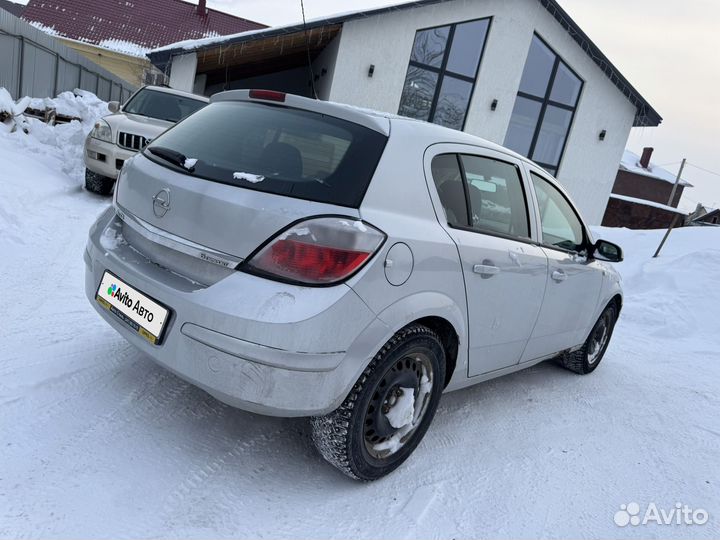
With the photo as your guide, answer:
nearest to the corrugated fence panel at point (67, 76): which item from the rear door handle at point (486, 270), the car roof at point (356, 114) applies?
the car roof at point (356, 114)

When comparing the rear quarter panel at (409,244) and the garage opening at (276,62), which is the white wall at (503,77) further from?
the rear quarter panel at (409,244)

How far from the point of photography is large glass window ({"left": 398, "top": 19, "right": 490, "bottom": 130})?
14984mm

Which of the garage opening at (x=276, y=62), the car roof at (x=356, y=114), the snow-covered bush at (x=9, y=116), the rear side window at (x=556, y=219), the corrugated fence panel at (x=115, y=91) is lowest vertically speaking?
the snow-covered bush at (x=9, y=116)

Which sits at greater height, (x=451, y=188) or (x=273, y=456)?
(x=451, y=188)

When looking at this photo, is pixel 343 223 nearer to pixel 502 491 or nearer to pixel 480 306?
pixel 480 306

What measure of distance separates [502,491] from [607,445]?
109 centimetres

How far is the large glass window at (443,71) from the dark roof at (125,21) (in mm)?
19592

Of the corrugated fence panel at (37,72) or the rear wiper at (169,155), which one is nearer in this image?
the rear wiper at (169,155)

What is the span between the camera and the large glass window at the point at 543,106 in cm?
1612

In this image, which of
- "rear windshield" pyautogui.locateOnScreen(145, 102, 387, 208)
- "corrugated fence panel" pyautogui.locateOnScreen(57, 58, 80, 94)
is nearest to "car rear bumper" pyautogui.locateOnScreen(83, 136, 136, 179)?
"rear windshield" pyautogui.locateOnScreen(145, 102, 387, 208)

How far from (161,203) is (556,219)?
2570 millimetres

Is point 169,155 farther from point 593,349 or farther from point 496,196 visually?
point 593,349

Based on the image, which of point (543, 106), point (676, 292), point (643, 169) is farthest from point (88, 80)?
point (643, 169)

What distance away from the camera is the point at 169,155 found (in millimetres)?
2521
